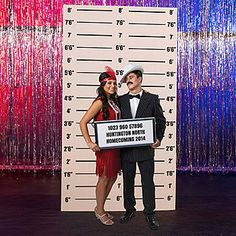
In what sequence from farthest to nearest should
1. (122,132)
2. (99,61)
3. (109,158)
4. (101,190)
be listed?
(99,61)
(101,190)
(109,158)
(122,132)

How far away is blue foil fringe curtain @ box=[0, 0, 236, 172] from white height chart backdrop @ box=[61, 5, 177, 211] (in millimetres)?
2286

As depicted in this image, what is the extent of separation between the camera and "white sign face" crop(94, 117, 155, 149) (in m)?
2.74

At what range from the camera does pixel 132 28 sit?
388cm

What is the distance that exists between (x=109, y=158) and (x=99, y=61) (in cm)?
111

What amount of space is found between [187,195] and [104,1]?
2.70 metres

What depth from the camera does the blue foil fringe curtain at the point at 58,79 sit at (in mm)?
6152

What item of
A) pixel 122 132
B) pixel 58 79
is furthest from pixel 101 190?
pixel 58 79

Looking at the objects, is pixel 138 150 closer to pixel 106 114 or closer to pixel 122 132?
pixel 122 132

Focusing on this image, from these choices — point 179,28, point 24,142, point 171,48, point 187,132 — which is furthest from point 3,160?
point 171,48

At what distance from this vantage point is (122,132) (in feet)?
9.03

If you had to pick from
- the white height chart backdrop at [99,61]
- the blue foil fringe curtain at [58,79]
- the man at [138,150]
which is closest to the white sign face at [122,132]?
the man at [138,150]

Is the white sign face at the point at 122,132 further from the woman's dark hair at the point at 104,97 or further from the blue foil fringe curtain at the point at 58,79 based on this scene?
the blue foil fringe curtain at the point at 58,79

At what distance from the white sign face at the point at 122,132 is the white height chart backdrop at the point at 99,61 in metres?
1.10

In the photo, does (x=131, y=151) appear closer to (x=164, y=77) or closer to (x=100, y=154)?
(x=100, y=154)
